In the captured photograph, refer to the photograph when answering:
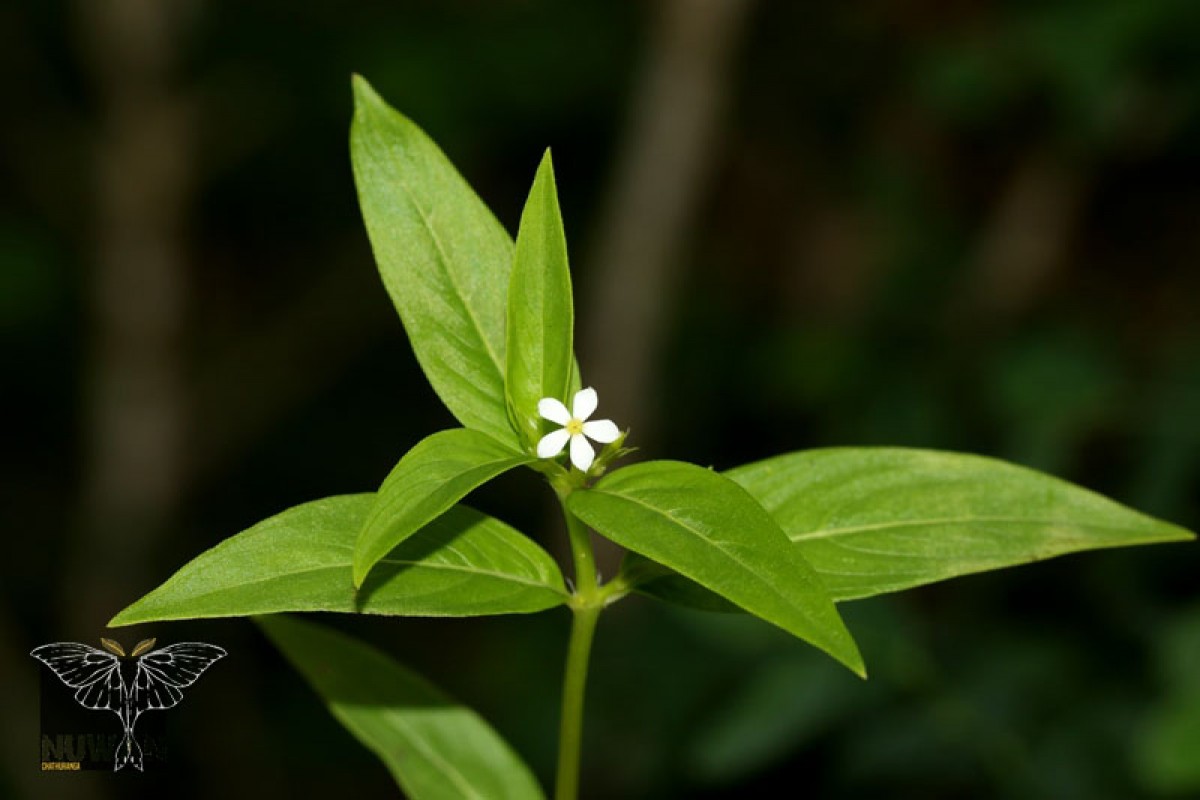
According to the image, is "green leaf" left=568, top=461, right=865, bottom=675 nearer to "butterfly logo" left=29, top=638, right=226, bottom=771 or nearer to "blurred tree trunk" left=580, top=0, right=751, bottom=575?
"butterfly logo" left=29, top=638, right=226, bottom=771

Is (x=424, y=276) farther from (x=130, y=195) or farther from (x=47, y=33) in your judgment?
(x=47, y=33)

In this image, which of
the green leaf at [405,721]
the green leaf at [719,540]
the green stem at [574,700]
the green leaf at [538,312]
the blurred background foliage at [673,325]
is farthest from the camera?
the blurred background foliage at [673,325]

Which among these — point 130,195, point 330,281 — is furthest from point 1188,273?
point 130,195

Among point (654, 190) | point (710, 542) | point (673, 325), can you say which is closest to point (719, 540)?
point (710, 542)

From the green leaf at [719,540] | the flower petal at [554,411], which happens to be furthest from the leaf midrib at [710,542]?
the flower petal at [554,411]

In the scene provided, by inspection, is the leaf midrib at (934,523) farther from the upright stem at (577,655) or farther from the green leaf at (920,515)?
the upright stem at (577,655)
